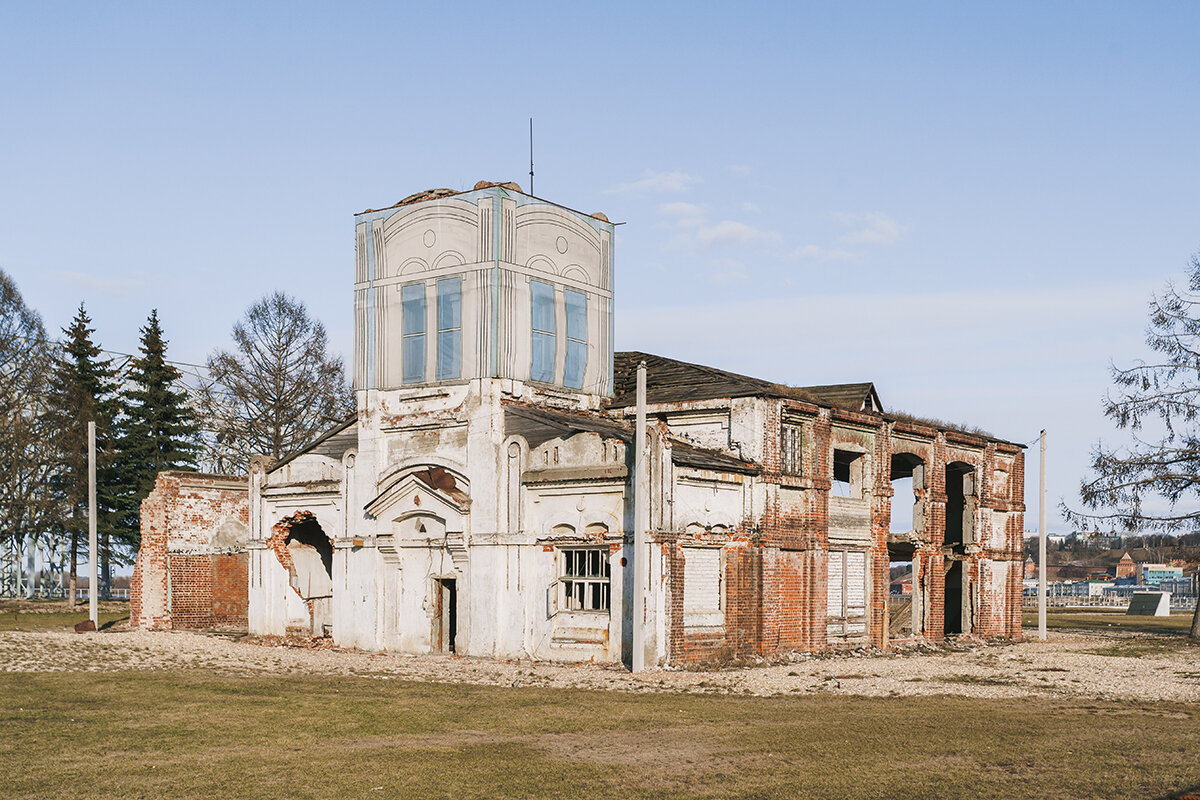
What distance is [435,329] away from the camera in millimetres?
26422

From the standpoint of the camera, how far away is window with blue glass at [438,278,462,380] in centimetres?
2605

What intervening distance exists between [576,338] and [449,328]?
2.98 m

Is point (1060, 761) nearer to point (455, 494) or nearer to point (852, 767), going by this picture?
point (852, 767)

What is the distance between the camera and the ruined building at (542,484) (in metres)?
23.8

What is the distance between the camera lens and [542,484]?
2434 cm

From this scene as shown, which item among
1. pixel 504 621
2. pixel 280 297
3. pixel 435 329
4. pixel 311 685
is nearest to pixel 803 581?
pixel 504 621

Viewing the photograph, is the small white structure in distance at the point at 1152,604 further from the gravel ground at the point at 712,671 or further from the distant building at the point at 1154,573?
the distant building at the point at 1154,573

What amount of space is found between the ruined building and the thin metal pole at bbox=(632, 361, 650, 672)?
0.27 ft

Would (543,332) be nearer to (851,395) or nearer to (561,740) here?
(851,395)

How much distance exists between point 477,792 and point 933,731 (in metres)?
6.26

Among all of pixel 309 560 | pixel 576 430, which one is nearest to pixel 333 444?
pixel 309 560

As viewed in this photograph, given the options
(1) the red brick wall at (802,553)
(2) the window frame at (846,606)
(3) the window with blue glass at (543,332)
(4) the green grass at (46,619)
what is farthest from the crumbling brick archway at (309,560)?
(2) the window frame at (846,606)

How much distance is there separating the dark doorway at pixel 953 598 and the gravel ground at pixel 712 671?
4.92 meters

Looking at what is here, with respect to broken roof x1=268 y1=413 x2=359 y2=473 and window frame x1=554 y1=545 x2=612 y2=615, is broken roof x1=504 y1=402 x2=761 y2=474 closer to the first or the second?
window frame x1=554 y1=545 x2=612 y2=615
